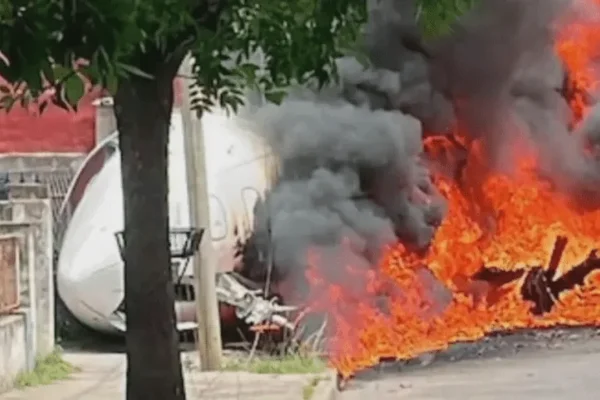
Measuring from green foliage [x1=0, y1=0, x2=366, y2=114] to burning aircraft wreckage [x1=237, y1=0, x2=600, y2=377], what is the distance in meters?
9.46

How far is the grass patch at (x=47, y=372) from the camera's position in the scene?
1234cm

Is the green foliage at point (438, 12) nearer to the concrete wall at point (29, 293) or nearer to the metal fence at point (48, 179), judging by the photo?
the concrete wall at point (29, 293)

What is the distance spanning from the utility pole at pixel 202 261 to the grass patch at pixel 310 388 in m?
1.26

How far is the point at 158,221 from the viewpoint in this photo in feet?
16.9

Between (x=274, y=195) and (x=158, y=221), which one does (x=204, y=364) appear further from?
(x=158, y=221)

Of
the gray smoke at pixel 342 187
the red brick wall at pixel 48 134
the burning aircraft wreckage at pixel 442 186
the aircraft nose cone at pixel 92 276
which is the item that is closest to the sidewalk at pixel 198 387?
the aircraft nose cone at pixel 92 276

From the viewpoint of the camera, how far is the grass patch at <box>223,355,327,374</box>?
42.3 feet

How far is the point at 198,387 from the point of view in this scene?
11969mm

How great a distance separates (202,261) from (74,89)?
1008 centimetres

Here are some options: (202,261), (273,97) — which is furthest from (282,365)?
(273,97)

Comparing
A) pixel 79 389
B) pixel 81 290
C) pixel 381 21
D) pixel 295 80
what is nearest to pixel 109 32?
pixel 295 80

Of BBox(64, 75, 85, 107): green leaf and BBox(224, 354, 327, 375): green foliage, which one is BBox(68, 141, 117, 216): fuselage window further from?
BBox(64, 75, 85, 107): green leaf

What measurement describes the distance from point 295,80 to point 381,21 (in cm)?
1121

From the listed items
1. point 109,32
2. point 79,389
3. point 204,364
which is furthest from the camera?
point 204,364
